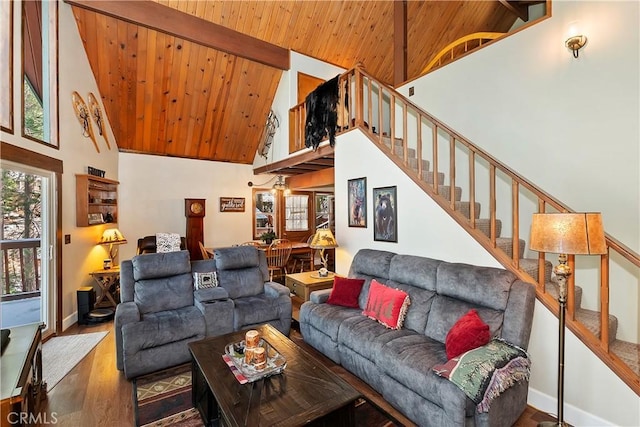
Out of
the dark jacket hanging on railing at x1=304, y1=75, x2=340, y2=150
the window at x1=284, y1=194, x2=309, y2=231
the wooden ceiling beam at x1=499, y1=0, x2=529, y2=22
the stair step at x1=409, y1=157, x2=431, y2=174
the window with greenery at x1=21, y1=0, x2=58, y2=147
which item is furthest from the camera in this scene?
the window at x1=284, y1=194, x2=309, y2=231

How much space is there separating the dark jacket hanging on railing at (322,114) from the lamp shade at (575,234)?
3104mm

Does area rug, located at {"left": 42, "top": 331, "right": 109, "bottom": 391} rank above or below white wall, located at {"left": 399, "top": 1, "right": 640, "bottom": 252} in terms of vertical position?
below

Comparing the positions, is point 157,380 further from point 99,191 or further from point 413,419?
point 99,191

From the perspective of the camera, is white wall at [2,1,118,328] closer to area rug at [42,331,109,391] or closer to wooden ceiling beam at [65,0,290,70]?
area rug at [42,331,109,391]

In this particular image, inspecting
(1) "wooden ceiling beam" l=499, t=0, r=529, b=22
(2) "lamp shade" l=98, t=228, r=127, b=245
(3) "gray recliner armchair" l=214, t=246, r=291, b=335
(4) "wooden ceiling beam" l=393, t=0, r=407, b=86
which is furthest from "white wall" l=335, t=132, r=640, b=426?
(1) "wooden ceiling beam" l=499, t=0, r=529, b=22

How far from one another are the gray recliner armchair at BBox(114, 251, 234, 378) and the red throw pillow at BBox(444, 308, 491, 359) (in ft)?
7.24

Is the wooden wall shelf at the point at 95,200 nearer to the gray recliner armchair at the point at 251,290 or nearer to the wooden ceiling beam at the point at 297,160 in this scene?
the gray recliner armchair at the point at 251,290

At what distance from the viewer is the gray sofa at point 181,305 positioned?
272cm

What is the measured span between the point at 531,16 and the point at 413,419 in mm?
7187

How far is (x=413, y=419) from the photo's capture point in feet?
6.82

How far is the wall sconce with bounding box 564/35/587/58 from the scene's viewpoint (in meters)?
2.87

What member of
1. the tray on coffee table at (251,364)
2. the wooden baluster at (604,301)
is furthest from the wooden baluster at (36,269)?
the wooden baluster at (604,301)

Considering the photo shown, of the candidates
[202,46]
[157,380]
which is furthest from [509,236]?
[202,46]

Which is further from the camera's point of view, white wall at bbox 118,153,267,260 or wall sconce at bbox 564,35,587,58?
white wall at bbox 118,153,267,260
